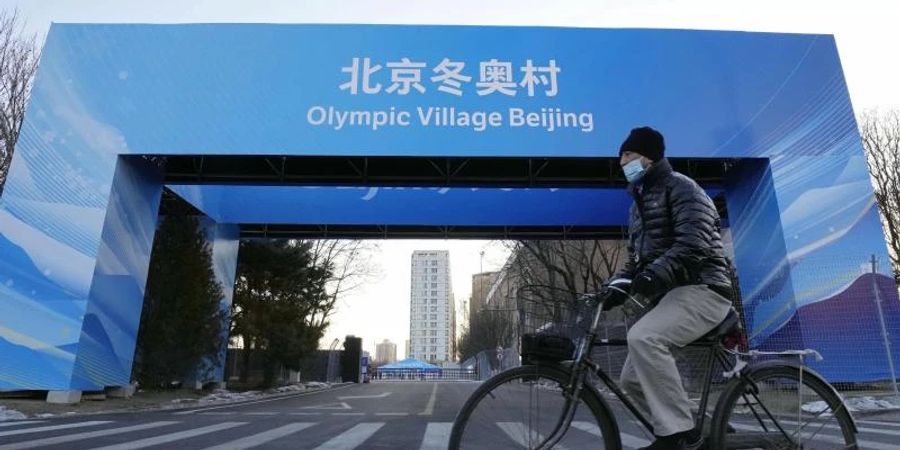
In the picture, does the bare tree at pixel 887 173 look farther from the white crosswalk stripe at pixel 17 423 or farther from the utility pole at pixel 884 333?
the white crosswalk stripe at pixel 17 423

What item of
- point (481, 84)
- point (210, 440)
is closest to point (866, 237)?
point (481, 84)

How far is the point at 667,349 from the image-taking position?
9.09 ft

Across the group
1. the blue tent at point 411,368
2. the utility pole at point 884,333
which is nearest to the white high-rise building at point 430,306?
the blue tent at point 411,368

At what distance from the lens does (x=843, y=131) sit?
1220 centimetres

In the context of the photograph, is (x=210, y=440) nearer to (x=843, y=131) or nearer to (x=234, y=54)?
(x=234, y=54)

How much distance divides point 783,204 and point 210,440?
1139cm

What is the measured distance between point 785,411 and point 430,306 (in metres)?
138

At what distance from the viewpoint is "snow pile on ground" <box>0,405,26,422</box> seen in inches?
318

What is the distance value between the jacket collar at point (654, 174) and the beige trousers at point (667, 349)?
0.58 metres

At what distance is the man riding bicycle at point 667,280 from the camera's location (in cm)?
270

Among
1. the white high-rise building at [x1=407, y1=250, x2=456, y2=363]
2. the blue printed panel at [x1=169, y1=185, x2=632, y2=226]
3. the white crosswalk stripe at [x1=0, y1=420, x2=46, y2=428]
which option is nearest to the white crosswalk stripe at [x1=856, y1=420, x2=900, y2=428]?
the blue printed panel at [x1=169, y1=185, x2=632, y2=226]

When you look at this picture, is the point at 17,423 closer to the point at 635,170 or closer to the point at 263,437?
the point at 263,437

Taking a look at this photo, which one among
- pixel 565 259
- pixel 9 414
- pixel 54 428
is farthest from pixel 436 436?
pixel 565 259

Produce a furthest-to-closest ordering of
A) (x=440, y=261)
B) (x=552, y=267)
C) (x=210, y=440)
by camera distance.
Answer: (x=440, y=261) → (x=552, y=267) → (x=210, y=440)
